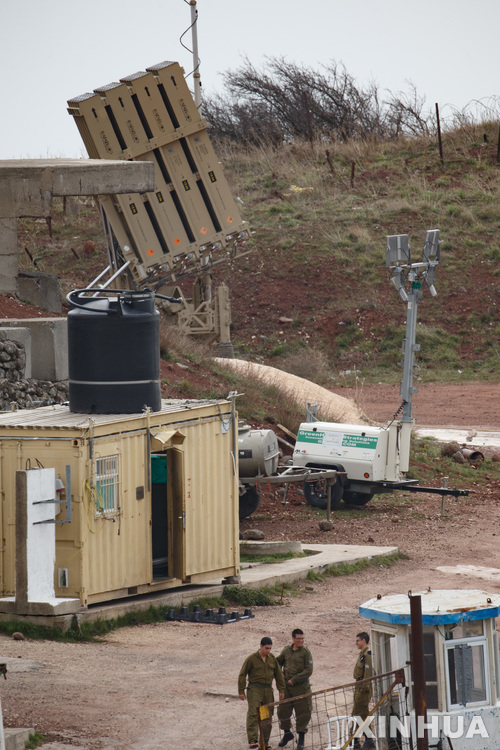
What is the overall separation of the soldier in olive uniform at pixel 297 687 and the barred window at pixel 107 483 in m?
3.21

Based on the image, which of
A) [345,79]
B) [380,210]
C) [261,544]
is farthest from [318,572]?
[345,79]

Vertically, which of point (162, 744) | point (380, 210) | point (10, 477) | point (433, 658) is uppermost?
point (380, 210)

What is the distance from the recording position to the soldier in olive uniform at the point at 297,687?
→ 27.7 feet

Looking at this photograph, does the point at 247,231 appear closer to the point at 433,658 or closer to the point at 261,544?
the point at 261,544

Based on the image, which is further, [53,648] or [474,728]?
[53,648]

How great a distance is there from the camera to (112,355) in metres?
12.1

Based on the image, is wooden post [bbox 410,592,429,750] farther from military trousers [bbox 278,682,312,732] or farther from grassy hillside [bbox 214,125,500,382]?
grassy hillside [bbox 214,125,500,382]

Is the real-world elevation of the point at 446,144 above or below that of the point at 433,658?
above

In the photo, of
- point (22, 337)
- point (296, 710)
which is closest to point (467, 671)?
point (296, 710)

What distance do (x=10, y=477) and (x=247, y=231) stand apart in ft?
48.1

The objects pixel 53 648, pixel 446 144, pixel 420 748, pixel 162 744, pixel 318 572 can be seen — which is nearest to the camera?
pixel 420 748

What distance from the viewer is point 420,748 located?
24.4 feet

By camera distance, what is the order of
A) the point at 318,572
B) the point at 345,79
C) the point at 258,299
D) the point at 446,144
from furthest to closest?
the point at 345,79, the point at 446,144, the point at 258,299, the point at 318,572

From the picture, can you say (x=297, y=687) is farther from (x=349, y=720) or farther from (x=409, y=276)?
(x=409, y=276)
